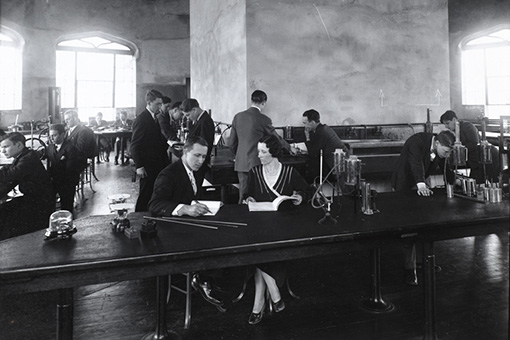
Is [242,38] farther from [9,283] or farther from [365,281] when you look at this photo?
[9,283]

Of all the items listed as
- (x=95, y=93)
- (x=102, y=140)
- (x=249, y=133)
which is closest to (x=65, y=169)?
(x=249, y=133)

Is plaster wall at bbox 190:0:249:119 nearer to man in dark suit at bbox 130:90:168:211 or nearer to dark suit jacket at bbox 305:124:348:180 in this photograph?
dark suit jacket at bbox 305:124:348:180

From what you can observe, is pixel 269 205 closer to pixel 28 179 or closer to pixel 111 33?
pixel 28 179

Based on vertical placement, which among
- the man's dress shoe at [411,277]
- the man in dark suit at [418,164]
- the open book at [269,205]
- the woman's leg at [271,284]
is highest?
the man in dark suit at [418,164]

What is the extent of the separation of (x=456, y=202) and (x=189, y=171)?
186cm

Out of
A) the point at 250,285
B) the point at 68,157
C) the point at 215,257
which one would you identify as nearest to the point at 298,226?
the point at 215,257

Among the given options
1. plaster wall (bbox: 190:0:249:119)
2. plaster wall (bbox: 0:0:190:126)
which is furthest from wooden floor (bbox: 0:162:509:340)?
plaster wall (bbox: 0:0:190:126)

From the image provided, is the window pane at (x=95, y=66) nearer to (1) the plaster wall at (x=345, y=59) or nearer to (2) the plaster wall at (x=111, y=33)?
(2) the plaster wall at (x=111, y=33)

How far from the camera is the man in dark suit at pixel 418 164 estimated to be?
319 cm

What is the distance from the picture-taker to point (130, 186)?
7.51 m

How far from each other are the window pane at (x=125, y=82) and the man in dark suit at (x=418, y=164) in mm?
12593

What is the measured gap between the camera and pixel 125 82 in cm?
1456

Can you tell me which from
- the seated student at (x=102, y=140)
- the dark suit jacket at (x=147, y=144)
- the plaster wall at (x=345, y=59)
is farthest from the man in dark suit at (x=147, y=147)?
the seated student at (x=102, y=140)

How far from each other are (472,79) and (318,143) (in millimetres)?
8123
